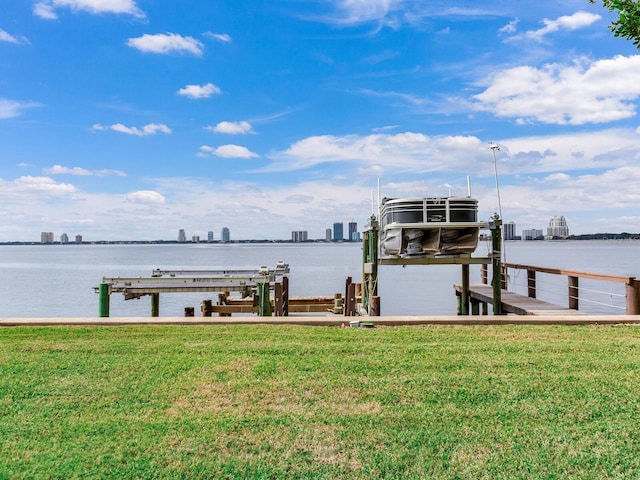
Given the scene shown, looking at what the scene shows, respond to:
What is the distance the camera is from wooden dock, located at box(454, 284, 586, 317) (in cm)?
1045

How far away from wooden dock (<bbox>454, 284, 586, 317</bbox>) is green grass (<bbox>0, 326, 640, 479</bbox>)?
4.18 m

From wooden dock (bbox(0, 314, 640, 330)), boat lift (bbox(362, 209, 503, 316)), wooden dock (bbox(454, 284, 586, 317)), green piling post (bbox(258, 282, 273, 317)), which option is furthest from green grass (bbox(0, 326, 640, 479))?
green piling post (bbox(258, 282, 273, 317))

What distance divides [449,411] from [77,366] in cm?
365

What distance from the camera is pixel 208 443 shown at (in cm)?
357

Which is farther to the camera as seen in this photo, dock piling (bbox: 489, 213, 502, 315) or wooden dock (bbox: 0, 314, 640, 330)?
dock piling (bbox: 489, 213, 502, 315)

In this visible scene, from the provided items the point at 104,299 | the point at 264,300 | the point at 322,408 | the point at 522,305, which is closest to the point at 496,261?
the point at 522,305

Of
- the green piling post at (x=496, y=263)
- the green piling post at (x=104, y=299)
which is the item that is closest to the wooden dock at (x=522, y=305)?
the green piling post at (x=496, y=263)

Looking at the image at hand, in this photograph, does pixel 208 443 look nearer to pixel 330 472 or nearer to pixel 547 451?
pixel 330 472

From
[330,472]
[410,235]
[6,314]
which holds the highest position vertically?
[410,235]

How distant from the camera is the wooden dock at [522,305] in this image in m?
10.5

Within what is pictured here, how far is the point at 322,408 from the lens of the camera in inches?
163

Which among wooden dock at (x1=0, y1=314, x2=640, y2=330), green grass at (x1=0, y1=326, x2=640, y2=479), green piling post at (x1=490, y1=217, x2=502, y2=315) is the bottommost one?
green grass at (x1=0, y1=326, x2=640, y2=479)

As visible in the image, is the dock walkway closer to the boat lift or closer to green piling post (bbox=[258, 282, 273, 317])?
the boat lift

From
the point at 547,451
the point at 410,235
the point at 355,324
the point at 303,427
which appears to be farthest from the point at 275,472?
the point at 410,235
